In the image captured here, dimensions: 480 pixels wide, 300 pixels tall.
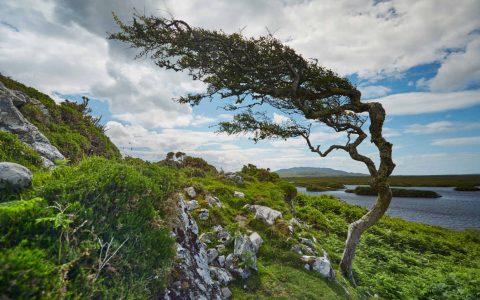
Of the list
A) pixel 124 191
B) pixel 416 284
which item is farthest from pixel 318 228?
pixel 124 191

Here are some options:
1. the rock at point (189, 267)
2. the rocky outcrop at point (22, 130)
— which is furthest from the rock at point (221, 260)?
the rocky outcrop at point (22, 130)

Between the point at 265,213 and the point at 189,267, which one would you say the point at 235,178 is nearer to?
the point at 265,213

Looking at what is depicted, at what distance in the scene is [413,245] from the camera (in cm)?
2500

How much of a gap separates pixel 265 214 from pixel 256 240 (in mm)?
2998

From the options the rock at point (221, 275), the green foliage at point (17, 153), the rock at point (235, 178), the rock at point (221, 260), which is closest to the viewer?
the green foliage at point (17, 153)

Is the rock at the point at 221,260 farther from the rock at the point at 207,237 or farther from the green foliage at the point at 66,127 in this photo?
the green foliage at the point at 66,127

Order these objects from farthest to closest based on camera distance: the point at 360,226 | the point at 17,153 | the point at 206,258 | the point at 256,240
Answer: the point at 360,226
the point at 256,240
the point at 17,153
the point at 206,258

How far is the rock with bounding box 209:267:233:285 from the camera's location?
29.8ft

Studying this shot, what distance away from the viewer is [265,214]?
15141mm

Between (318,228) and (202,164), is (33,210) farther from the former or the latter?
(202,164)

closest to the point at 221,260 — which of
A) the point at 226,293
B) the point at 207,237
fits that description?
the point at 207,237

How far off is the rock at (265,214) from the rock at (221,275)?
4956 mm

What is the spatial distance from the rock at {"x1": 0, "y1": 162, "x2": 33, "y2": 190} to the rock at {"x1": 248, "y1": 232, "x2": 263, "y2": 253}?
8607 millimetres

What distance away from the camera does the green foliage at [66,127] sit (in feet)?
47.8
